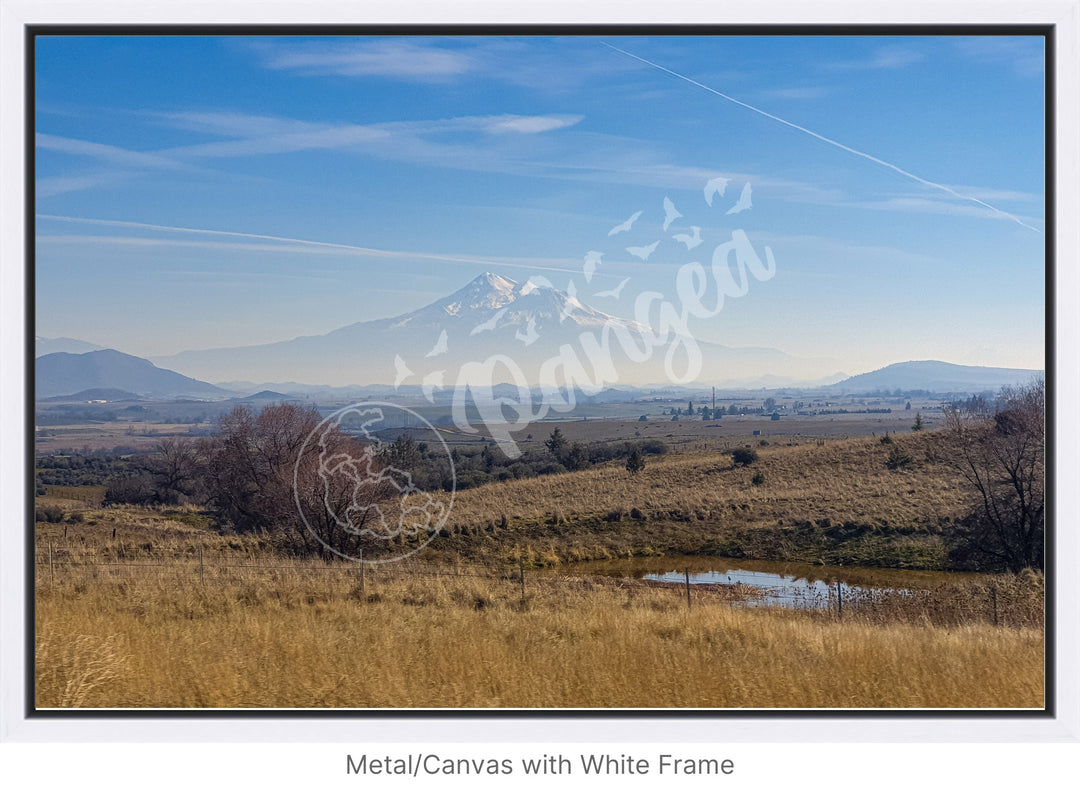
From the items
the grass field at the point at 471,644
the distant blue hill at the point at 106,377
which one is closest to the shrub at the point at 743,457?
the grass field at the point at 471,644

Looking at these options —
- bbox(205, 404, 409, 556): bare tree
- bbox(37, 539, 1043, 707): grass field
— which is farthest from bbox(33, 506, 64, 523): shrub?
bbox(37, 539, 1043, 707): grass field

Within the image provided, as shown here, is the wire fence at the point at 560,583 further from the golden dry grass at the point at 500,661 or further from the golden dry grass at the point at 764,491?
the golden dry grass at the point at 764,491

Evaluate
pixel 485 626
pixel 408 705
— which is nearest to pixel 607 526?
Answer: pixel 485 626

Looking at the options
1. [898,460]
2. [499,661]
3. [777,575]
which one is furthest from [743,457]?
[499,661]

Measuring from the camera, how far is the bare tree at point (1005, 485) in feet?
53.9

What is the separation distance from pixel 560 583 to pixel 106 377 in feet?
26.5

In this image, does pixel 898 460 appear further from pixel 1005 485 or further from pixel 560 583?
pixel 560 583

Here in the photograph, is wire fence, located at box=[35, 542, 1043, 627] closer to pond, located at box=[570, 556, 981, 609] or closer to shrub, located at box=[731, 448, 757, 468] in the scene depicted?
pond, located at box=[570, 556, 981, 609]

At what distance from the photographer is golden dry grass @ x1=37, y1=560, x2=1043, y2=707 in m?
5.18

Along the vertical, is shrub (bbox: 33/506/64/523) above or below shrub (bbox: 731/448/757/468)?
below

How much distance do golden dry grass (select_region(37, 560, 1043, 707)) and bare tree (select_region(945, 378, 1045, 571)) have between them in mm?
10130
